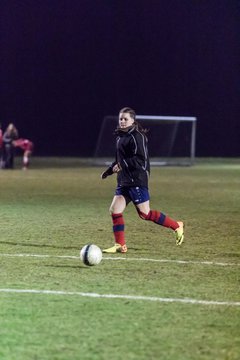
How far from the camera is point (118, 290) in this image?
8.05m

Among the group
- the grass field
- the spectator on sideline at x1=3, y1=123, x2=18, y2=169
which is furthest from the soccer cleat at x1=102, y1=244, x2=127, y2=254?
the spectator on sideline at x1=3, y1=123, x2=18, y2=169

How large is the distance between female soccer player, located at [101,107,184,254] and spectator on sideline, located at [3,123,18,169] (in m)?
24.2

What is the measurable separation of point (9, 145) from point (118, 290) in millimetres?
27293

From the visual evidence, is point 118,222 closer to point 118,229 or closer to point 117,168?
point 118,229

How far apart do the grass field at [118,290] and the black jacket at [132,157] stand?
3.48 ft

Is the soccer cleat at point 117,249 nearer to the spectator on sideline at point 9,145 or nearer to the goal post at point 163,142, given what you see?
the spectator on sideline at point 9,145

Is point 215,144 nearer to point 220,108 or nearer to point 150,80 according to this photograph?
point 220,108

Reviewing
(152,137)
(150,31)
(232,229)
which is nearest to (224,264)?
(232,229)

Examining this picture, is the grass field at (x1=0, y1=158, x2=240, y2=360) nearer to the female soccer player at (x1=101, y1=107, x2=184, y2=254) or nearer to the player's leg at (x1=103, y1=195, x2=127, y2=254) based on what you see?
the player's leg at (x1=103, y1=195, x2=127, y2=254)

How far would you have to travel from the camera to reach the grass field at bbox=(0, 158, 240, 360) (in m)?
6.04

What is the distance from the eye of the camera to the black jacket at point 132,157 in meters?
10.5

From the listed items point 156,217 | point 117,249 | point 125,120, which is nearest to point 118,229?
point 117,249

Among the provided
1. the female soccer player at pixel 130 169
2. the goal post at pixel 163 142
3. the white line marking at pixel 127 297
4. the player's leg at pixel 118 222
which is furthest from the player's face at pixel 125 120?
the goal post at pixel 163 142

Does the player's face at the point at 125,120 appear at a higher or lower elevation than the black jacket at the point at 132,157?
higher
